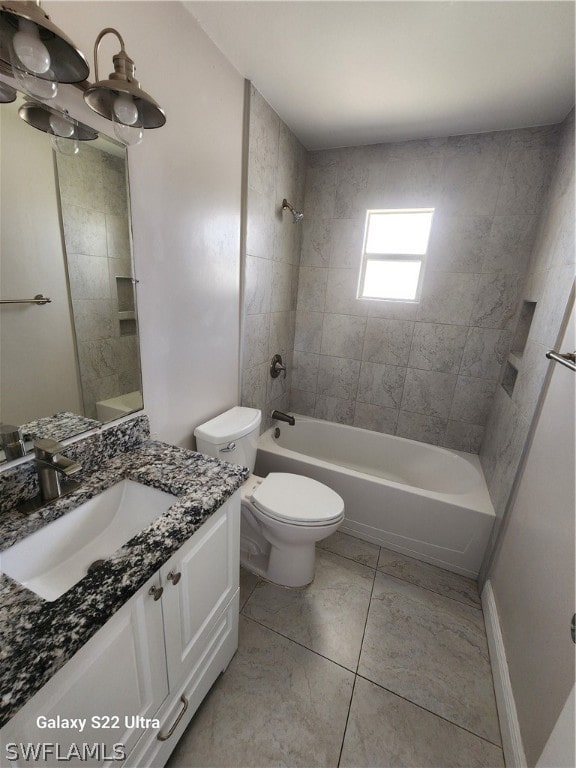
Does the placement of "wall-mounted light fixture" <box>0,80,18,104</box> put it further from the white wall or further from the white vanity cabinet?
the white vanity cabinet

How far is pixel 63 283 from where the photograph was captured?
969 millimetres

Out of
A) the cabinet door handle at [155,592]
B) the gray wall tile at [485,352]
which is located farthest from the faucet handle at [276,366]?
the cabinet door handle at [155,592]

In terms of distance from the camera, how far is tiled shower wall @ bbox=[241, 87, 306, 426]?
1.79 metres

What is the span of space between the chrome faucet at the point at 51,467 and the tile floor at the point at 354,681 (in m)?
0.97

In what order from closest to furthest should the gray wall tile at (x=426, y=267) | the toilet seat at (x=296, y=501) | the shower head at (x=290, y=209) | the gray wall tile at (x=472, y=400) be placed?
the toilet seat at (x=296, y=501), the gray wall tile at (x=426, y=267), the shower head at (x=290, y=209), the gray wall tile at (x=472, y=400)

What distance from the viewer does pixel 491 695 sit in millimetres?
1285

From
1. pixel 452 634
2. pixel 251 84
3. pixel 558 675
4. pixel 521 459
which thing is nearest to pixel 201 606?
pixel 558 675

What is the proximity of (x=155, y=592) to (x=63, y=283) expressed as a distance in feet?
2.96

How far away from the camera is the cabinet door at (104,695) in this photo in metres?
0.58

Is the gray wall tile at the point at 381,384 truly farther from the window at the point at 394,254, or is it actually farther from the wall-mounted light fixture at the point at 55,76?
the wall-mounted light fixture at the point at 55,76

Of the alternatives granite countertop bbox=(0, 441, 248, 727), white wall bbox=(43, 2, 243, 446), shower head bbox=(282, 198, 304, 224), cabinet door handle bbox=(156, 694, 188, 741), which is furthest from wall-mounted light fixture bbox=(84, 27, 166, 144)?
cabinet door handle bbox=(156, 694, 188, 741)

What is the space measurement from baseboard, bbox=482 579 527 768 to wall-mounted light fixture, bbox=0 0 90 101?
226 centimetres

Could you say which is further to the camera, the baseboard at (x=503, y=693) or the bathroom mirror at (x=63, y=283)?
the baseboard at (x=503, y=693)

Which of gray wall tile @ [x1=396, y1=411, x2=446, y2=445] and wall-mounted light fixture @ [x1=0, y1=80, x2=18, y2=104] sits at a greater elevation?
wall-mounted light fixture @ [x1=0, y1=80, x2=18, y2=104]
